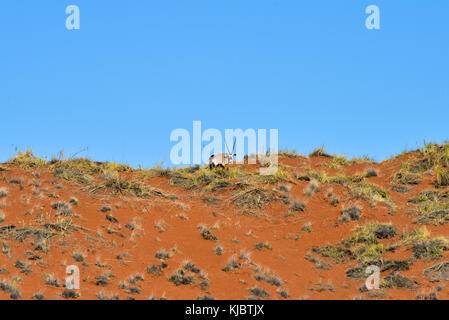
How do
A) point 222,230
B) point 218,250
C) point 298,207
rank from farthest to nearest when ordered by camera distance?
point 298,207 < point 222,230 < point 218,250

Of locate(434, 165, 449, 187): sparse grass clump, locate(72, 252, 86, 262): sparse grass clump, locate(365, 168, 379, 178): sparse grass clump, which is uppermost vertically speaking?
locate(365, 168, 379, 178): sparse grass clump

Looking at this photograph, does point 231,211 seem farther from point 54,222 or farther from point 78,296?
point 78,296

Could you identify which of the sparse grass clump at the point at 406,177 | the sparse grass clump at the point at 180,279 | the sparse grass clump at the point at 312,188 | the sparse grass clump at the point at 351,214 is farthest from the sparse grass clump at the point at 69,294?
the sparse grass clump at the point at 406,177

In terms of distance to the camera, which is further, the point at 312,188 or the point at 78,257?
the point at 312,188

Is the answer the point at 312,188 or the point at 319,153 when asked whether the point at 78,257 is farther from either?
the point at 319,153

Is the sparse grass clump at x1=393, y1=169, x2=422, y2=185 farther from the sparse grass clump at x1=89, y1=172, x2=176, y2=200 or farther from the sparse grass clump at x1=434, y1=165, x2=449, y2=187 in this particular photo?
the sparse grass clump at x1=89, y1=172, x2=176, y2=200

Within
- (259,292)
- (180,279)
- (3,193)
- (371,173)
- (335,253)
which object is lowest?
(259,292)

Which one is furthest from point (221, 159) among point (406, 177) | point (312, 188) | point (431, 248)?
point (431, 248)

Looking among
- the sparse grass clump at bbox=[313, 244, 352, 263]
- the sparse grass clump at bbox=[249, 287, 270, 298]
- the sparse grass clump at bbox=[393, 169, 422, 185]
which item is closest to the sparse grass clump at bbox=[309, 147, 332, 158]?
the sparse grass clump at bbox=[393, 169, 422, 185]

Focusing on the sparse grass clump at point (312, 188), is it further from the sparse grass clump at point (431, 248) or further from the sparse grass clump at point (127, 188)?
the sparse grass clump at point (431, 248)

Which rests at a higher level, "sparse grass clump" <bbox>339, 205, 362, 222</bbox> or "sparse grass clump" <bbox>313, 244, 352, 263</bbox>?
"sparse grass clump" <bbox>339, 205, 362, 222</bbox>

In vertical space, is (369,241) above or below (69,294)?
above
